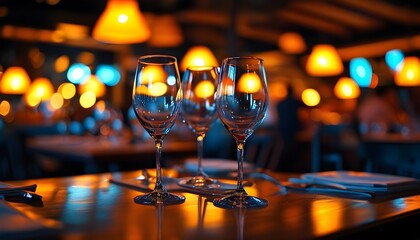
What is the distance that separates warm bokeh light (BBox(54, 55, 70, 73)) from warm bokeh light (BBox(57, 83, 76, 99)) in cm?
79

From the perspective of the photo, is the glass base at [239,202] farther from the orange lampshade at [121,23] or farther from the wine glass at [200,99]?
the orange lampshade at [121,23]

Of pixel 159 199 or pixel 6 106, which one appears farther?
pixel 6 106

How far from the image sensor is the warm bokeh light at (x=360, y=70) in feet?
43.2

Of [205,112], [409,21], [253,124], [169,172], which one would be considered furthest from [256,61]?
[409,21]

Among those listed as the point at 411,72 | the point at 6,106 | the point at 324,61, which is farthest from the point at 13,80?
the point at 6,106

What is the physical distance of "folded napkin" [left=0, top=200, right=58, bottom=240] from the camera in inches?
24.9

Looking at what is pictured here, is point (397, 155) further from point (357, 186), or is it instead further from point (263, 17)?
point (263, 17)

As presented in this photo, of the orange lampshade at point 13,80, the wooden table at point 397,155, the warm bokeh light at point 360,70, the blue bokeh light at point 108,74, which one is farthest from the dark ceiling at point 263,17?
the wooden table at point 397,155

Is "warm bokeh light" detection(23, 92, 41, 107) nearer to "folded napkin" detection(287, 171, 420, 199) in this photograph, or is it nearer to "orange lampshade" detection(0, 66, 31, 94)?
"orange lampshade" detection(0, 66, 31, 94)

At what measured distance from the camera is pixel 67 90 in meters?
14.2

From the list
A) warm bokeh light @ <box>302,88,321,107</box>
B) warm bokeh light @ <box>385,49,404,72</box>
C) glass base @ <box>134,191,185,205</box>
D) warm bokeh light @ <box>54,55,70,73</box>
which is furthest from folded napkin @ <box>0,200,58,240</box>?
warm bokeh light @ <box>302,88,321,107</box>

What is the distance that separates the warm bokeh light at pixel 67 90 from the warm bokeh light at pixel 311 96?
7137 millimetres

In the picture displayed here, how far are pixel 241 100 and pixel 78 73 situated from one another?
519 inches

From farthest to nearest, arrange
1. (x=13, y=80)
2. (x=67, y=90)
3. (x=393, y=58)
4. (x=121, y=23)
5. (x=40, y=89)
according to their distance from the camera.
Result: (x=67, y=90) → (x=393, y=58) → (x=40, y=89) → (x=13, y=80) → (x=121, y=23)
